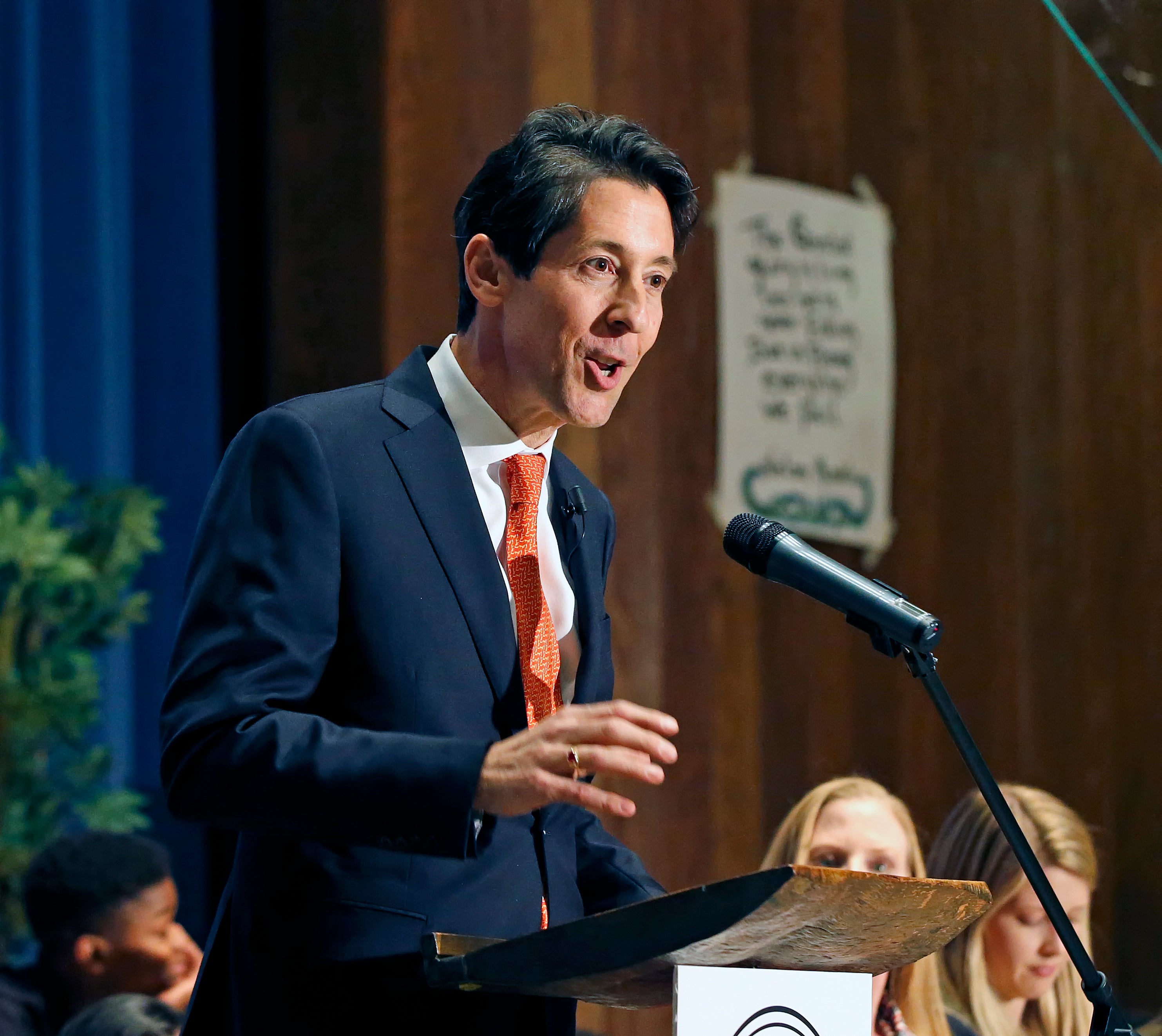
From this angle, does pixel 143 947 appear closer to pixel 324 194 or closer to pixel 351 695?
pixel 324 194

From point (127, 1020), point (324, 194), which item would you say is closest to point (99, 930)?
point (127, 1020)

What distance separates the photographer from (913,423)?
14.3 ft

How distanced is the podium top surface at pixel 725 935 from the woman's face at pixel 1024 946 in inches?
70.7

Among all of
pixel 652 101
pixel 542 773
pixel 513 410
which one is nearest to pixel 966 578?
pixel 652 101

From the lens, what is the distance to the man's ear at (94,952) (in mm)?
2953

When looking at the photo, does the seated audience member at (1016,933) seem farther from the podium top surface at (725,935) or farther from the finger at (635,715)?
the finger at (635,715)

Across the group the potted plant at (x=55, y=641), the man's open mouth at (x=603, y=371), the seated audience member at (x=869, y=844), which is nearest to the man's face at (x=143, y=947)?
the potted plant at (x=55, y=641)

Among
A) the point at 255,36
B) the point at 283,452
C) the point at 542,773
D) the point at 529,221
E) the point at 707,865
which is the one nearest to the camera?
the point at 542,773

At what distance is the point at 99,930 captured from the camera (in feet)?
9.69

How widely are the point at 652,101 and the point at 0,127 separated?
1.46 metres

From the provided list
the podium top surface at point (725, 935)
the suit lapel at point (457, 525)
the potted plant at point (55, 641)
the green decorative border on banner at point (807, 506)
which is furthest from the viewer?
the green decorative border on banner at point (807, 506)

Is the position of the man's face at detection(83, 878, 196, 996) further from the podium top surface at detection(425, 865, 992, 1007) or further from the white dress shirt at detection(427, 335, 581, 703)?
the podium top surface at detection(425, 865, 992, 1007)

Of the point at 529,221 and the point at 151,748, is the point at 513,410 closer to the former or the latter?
the point at 529,221

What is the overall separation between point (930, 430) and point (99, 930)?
2495 mm
